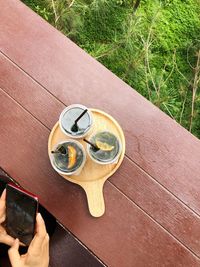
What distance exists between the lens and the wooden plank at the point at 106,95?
208 centimetres

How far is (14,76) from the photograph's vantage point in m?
2.25

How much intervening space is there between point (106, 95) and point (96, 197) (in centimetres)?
56

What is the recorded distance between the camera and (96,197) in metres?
2.01

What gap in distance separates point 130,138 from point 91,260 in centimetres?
74

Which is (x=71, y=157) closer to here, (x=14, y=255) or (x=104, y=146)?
(x=104, y=146)

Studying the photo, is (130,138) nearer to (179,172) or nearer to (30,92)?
(179,172)

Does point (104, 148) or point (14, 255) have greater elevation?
point (104, 148)

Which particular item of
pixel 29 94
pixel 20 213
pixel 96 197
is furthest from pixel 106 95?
pixel 20 213

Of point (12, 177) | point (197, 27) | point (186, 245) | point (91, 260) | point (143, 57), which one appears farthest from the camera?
point (197, 27)

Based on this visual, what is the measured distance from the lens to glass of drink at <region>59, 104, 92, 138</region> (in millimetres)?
1983

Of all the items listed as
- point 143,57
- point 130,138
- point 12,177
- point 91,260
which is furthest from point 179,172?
point 143,57

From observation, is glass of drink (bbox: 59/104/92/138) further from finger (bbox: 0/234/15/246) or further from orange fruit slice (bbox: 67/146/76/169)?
finger (bbox: 0/234/15/246)

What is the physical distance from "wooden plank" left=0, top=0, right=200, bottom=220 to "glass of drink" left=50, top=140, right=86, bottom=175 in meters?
0.28

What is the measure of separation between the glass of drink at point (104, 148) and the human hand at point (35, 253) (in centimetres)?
40
